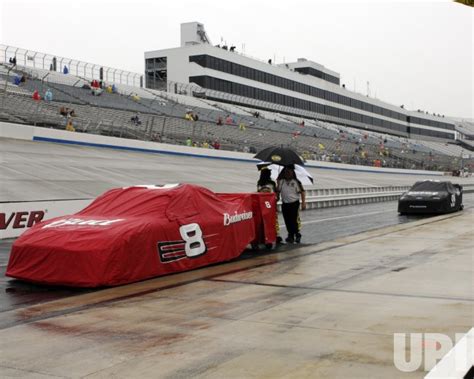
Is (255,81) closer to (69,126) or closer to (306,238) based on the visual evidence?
(69,126)

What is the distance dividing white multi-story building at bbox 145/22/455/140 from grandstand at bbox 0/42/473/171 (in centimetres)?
215

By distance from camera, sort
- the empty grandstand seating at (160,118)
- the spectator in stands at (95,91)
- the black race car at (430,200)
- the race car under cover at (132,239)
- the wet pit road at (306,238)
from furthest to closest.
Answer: the spectator in stands at (95,91) < the empty grandstand seating at (160,118) < the black race car at (430,200) < the race car under cover at (132,239) < the wet pit road at (306,238)

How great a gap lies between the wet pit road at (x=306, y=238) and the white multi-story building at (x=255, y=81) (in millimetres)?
41182

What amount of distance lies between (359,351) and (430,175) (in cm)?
6328

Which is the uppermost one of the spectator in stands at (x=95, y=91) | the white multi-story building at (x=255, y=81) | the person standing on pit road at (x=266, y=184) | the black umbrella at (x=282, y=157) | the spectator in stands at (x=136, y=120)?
the white multi-story building at (x=255, y=81)

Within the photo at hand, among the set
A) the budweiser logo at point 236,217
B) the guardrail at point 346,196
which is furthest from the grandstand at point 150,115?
the budweiser logo at point 236,217

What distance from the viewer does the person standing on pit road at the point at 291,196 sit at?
1202cm

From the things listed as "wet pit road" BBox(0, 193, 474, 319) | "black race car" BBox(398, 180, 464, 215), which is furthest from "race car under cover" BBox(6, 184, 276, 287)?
"black race car" BBox(398, 180, 464, 215)

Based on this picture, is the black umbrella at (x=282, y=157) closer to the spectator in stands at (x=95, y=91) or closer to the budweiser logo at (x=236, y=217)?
the budweiser logo at (x=236, y=217)

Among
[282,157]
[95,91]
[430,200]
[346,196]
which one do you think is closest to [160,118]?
[95,91]

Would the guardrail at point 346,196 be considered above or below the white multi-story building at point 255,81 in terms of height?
below

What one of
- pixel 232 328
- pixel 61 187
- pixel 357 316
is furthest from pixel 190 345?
pixel 61 187

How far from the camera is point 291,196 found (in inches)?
473

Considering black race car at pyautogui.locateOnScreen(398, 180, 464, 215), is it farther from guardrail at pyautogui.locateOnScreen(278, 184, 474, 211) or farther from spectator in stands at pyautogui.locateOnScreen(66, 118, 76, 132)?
spectator in stands at pyautogui.locateOnScreen(66, 118, 76, 132)
